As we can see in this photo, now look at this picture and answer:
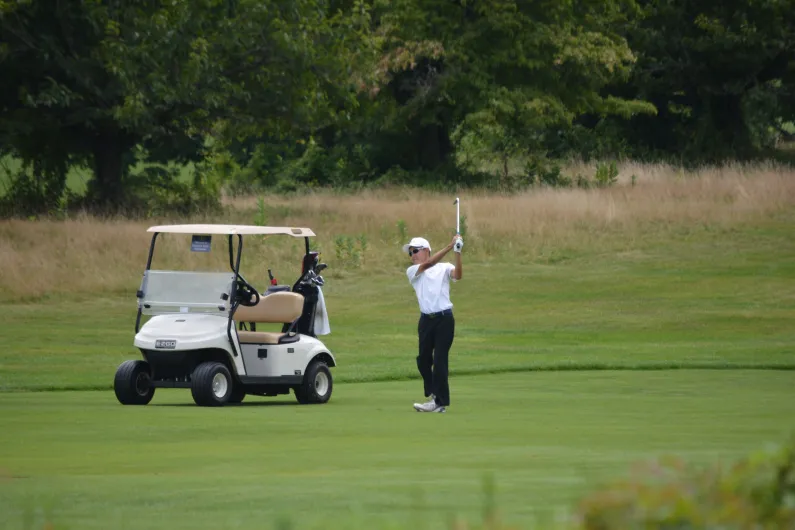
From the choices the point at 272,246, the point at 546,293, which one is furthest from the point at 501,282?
the point at 272,246

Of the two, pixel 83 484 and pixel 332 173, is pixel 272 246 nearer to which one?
pixel 332 173

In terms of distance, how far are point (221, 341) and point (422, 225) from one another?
24.8 m

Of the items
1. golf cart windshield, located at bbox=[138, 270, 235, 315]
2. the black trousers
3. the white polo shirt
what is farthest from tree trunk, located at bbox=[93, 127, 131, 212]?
the white polo shirt

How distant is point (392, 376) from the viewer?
22109 millimetres

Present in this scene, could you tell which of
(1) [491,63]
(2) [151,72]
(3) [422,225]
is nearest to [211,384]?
(3) [422,225]

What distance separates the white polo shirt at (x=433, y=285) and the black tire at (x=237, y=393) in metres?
2.55

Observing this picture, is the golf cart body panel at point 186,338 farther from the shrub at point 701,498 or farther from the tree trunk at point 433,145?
the tree trunk at point 433,145

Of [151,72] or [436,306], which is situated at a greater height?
[151,72]

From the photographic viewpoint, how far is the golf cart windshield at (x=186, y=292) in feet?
57.2

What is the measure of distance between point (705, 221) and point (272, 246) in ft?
38.2

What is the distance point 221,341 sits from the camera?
16969mm

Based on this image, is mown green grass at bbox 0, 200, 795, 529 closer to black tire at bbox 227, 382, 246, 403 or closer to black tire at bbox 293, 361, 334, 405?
black tire at bbox 293, 361, 334, 405

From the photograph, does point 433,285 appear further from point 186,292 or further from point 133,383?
point 133,383

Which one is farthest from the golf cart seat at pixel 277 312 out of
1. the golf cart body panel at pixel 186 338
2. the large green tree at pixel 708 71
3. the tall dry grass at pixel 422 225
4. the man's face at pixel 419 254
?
the large green tree at pixel 708 71
